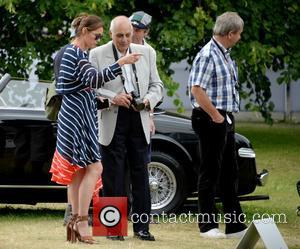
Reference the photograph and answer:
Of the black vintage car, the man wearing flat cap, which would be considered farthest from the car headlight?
the man wearing flat cap

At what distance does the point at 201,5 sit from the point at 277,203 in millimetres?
8016

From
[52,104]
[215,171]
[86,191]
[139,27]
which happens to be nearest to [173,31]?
[139,27]

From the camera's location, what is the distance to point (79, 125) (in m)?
10.3

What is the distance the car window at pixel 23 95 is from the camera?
12.8m

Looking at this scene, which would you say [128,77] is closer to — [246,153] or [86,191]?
[86,191]

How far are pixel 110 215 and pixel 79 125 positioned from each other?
86cm

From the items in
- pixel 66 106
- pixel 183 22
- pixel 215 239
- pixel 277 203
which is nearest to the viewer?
pixel 66 106

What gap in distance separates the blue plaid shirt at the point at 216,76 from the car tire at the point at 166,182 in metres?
1.94

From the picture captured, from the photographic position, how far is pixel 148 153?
11008 mm

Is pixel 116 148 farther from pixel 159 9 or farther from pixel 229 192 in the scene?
pixel 159 9

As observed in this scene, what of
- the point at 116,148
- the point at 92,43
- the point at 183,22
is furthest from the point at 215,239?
the point at 183,22

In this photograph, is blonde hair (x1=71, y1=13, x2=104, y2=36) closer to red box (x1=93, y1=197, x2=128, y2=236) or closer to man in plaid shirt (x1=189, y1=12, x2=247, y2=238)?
man in plaid shirt (x1=189, y1=12, x2=247, y2=238)

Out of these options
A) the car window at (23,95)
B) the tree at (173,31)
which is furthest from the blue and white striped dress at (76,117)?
the tree at (173,31)

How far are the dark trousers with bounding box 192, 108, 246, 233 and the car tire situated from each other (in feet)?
5.25
